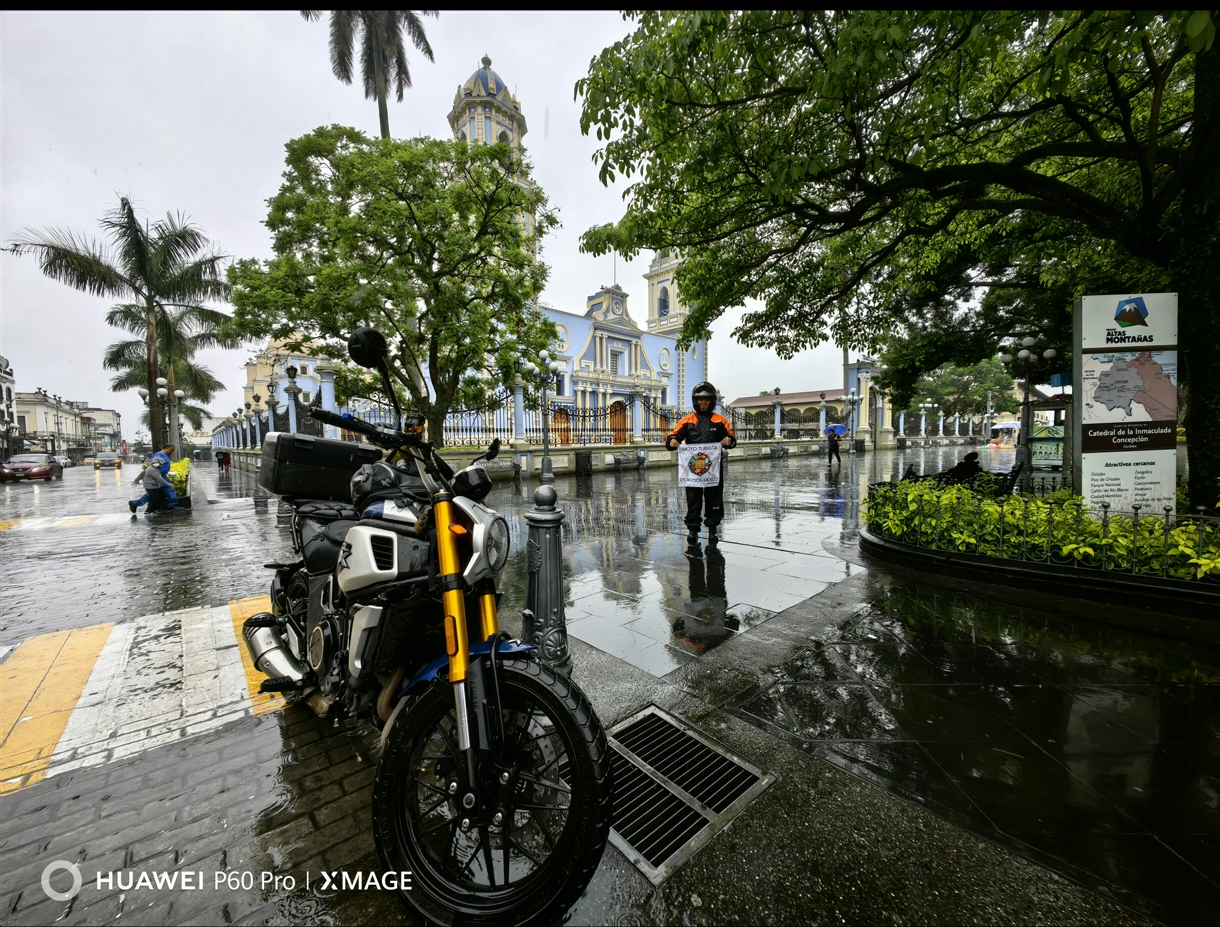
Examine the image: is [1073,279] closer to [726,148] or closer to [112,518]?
[726,148]

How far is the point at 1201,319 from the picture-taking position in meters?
4.93

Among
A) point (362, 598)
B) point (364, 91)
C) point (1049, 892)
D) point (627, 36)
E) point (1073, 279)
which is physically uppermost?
point (364, 91)

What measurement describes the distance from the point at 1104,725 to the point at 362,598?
11.8ft

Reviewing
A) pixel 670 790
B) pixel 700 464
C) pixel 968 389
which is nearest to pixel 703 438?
pixel 700 464

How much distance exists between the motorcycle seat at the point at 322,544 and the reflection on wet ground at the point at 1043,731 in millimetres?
2357

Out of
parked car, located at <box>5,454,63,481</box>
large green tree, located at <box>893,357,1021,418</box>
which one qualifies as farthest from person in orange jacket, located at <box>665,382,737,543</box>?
large green tree, located at <box>893,357,1021,418</box>

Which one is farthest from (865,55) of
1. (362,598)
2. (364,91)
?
(364,91)

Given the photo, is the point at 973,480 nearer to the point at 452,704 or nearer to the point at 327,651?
the point at 452,704

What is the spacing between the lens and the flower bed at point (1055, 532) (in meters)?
4.00

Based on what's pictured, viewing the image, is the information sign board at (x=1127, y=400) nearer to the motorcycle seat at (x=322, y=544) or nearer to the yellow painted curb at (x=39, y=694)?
the motorcycle seat at (x=322, y=544)

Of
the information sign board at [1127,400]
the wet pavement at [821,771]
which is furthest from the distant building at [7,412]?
the information sign board at [1127,400]

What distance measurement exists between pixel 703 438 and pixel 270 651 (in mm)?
5230

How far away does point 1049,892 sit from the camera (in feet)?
5.50

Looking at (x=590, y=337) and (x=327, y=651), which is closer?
(x=327, y=651)
